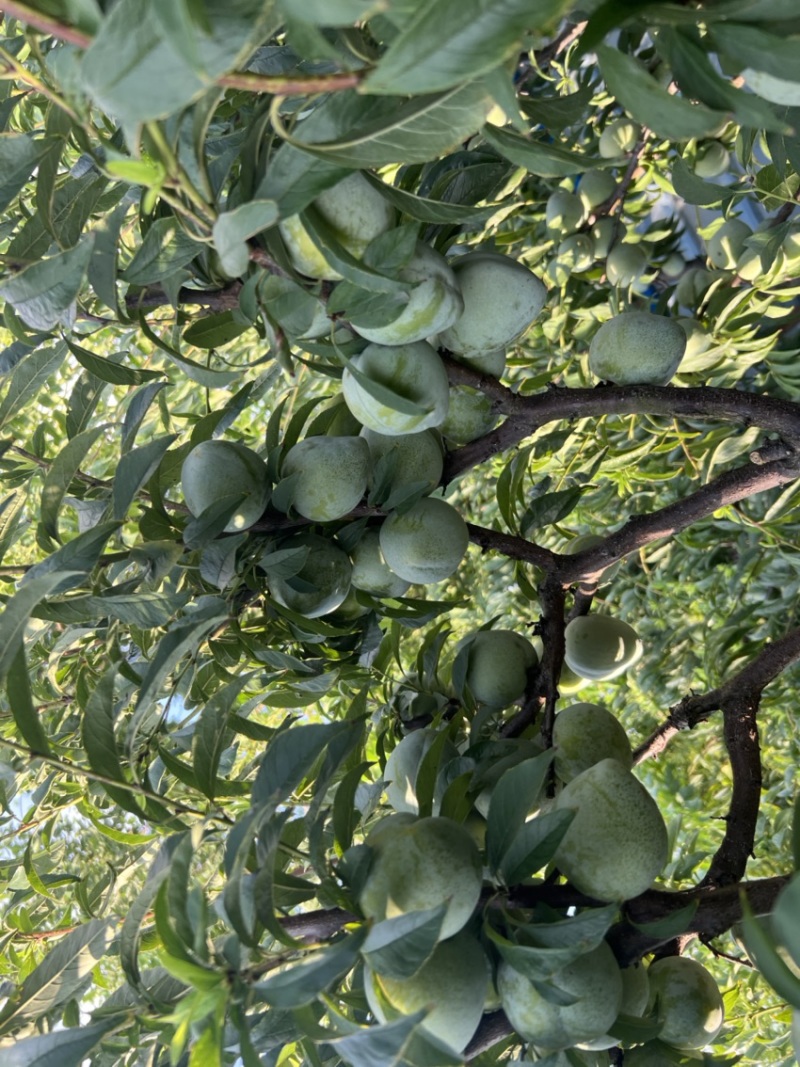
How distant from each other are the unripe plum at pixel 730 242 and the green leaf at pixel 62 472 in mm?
1118

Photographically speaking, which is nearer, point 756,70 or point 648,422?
point 756,70

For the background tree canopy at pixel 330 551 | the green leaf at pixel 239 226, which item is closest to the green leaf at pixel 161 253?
the background tree canopy at pixel 330 551

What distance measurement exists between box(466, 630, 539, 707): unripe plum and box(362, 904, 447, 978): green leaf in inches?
16.1

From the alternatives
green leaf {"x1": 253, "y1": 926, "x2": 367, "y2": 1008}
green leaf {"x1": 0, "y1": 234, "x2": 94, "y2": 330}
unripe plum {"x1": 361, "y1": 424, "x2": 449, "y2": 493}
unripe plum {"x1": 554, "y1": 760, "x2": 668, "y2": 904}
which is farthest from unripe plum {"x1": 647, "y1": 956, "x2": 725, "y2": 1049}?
green leaf {"x1": 0, "y1": 234, "x2": 94, "y2": 330}

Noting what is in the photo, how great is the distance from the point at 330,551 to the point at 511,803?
11.1 inches

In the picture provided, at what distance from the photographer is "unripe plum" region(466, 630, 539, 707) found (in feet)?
2.78

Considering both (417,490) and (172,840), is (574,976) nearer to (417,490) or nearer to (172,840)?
(172,840)

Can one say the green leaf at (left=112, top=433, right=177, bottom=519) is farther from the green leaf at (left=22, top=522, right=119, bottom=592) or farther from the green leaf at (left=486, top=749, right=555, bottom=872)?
the green leaf at (left=486, top=749, right=555, bottom=872)

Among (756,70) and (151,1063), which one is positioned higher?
(756,70)

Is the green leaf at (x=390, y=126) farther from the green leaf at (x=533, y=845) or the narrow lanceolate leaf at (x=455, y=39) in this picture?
the green leaf at (x=533, y=845)

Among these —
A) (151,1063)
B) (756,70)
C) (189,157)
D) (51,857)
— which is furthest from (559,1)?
(51,857)

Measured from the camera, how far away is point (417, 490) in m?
0.71

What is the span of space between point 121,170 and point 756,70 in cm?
27

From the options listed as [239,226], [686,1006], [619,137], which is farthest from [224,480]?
[619,137]
